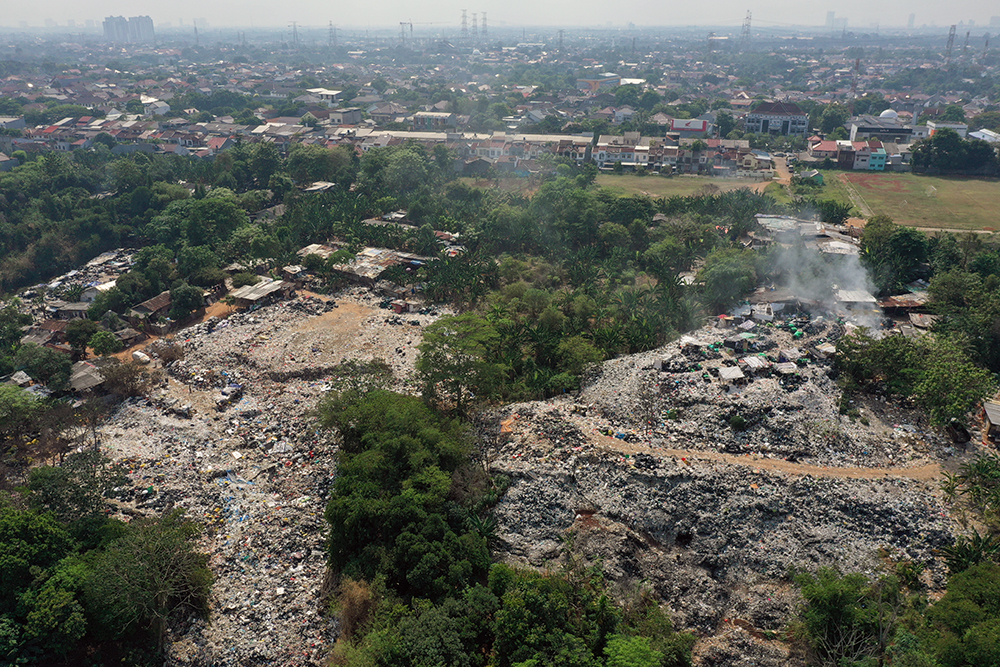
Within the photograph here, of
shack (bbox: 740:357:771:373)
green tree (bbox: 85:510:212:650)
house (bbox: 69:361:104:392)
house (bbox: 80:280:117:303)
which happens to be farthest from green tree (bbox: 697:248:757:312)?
house (bbox: 80:280:117:303)

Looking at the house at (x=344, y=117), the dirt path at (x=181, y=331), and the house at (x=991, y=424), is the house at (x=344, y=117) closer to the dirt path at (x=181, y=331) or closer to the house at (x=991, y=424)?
the dirt path at (x=181, y=331)

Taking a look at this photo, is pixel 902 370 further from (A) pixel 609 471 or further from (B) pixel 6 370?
(B) pixel 6 370

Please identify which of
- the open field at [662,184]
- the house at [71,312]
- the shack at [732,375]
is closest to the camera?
the shack at [732,375]

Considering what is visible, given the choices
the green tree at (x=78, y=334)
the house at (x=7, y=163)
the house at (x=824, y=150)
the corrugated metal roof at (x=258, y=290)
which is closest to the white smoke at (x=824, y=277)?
the corrugated metal roof at (x=258, y=290)

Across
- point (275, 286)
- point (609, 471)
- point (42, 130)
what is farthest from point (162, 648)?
point (42, 130)

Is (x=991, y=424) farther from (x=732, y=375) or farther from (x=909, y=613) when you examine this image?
(x=909, y=613)

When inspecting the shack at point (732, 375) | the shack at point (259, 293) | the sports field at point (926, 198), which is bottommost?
the shack at point (259, 293)

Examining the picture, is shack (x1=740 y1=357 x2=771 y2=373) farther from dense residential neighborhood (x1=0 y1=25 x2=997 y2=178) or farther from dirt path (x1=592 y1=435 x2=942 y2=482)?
dense residential neighborhood (x1=0 y1=25 x2=997 y2=178)
